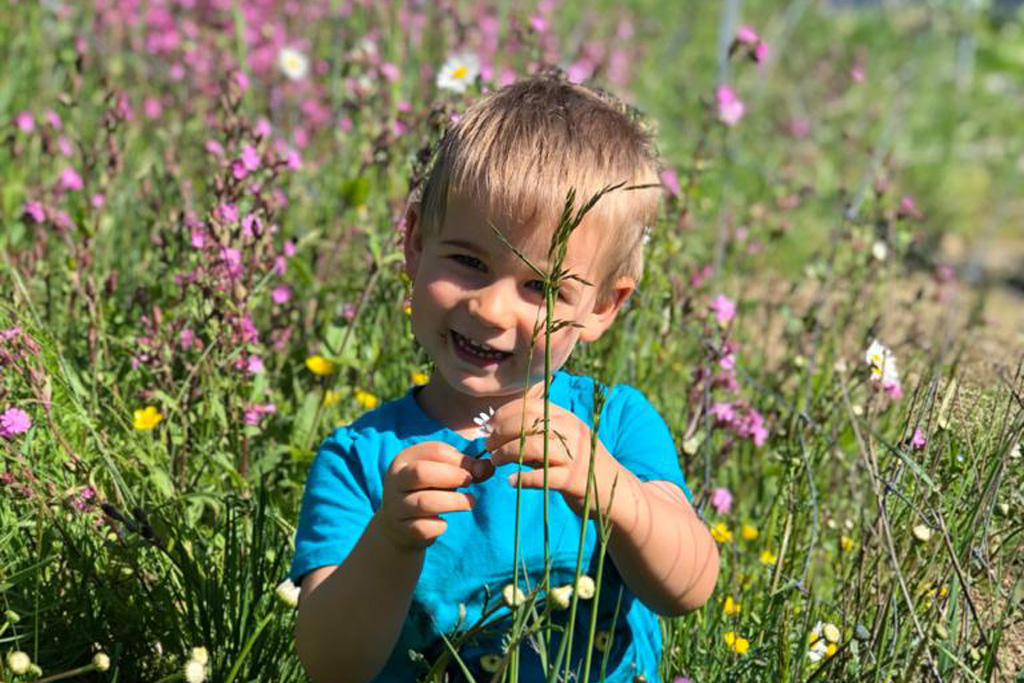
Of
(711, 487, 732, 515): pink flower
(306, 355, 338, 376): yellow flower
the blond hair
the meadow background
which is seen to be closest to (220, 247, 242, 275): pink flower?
the meadow background

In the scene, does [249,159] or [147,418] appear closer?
[147,418]

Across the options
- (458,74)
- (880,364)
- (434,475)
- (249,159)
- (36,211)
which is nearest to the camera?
(434,475)

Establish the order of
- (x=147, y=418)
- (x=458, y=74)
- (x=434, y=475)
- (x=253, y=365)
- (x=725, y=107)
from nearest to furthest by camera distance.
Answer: (x=434, y=475) → (x=147, y=418) → (x=253, y=365) → (x=458, y=74) → (x=725, y=107)

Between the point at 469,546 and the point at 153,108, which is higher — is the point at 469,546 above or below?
below

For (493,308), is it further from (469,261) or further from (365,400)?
(365,400)

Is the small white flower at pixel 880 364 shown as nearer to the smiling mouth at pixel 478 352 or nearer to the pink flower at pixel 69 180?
the smiling mouth at pixel 478 352

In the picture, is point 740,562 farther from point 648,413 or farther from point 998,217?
point 998,217

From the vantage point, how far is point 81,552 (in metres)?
2.16

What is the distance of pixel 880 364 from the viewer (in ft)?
8.29

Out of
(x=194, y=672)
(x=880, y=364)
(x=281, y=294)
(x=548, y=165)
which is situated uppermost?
(x=548, y=165)

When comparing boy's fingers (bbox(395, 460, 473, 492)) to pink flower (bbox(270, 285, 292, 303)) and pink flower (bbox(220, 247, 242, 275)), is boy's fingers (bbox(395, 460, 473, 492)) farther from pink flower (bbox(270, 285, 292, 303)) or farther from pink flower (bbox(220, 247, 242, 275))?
pink flower (bbox(270, 285, 292, 303))

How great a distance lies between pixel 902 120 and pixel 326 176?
5.51m

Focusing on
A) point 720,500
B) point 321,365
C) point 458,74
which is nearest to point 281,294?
point 321,365

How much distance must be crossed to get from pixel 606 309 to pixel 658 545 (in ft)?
1.45
